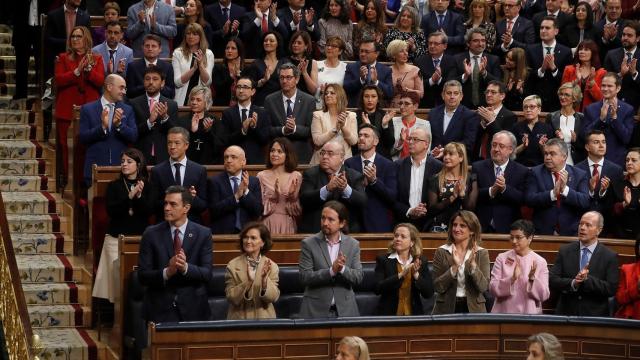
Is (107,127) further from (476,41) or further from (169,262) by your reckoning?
(476,41)

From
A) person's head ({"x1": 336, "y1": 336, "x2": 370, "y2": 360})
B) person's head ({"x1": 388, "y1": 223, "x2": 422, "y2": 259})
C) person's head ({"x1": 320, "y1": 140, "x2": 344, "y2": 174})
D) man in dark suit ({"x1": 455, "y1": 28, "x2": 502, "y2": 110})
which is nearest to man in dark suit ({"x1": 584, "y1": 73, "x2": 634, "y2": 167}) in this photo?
man in dark suit ({"x1": 455, "y1": 28, "x2": 502, "y2": 110})

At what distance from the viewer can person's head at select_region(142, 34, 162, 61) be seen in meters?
10.0

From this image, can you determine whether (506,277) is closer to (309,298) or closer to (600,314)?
(600,314)

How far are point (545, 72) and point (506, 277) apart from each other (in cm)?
325

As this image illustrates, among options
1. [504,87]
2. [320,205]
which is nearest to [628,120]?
[504,87]

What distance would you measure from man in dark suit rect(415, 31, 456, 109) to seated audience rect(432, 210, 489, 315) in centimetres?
286

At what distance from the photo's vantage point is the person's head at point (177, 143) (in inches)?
333

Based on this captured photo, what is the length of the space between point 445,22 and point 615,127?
211 centimetres

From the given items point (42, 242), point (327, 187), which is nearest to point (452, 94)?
point (327, 187)

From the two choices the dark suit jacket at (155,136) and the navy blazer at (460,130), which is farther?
the navy blazer at (460,130)

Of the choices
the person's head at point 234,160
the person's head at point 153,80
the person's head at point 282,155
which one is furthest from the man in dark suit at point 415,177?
the person's head at point 153,80

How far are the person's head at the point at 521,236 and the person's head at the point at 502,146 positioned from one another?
0.98m

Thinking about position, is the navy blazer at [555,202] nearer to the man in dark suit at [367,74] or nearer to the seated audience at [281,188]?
the seated audience at [281,188]

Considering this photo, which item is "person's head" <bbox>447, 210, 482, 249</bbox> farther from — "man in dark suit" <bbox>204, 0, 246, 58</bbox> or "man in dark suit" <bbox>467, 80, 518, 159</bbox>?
"man in dark suit" <bbox>204, 0, 246, 58</bbox>
